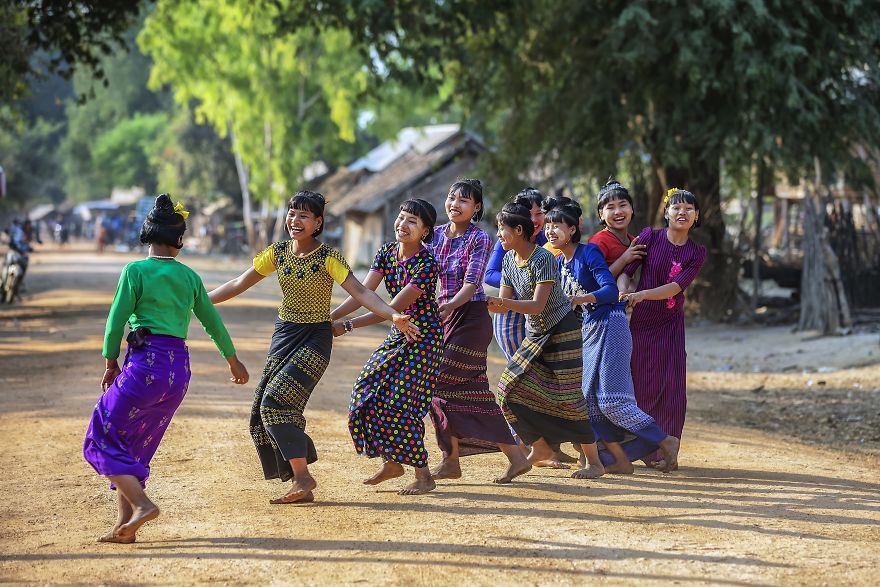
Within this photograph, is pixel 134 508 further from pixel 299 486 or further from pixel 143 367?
pixel 299 486

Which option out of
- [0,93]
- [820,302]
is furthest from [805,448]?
[0,93]

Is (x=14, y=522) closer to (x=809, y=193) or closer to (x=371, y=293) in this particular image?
(x=371, y=293)

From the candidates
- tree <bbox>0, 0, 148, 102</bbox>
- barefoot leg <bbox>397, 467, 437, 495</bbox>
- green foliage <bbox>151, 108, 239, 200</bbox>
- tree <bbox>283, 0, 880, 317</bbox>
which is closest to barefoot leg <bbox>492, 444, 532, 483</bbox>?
barefoot leg <bbox>397, 467, 437, 495</bbox>

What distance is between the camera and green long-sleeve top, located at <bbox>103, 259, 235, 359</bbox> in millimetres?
5262

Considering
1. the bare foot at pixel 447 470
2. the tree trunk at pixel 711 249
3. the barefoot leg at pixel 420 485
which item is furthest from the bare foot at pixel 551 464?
the tree trunk at pixel 711 249

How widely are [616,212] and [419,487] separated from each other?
213 centimetres

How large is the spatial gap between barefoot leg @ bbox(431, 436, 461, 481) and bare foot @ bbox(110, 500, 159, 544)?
1941mm

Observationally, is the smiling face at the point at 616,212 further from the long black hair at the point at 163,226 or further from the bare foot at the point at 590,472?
the long black hair at the point at 163,226

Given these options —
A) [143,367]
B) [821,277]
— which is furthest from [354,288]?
[821,277]

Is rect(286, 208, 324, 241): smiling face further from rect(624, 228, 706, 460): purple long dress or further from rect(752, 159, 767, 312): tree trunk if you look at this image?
rect(752, 159, 767, 312): tree trunk

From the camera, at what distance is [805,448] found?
29.4ft

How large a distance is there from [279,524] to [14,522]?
4.50ft

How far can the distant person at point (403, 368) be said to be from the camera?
6.14m

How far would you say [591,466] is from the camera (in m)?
6.84
